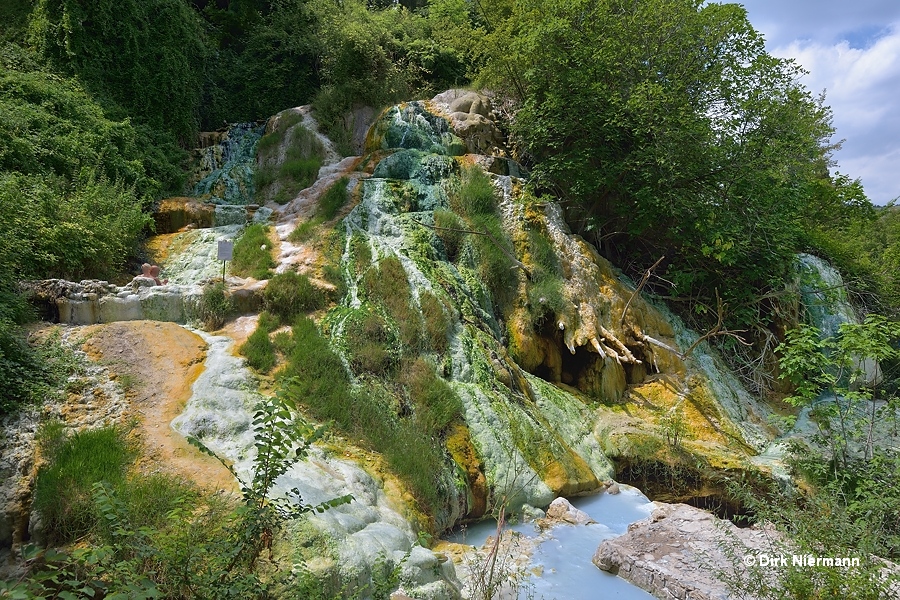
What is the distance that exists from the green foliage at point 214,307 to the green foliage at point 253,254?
0.78 meters

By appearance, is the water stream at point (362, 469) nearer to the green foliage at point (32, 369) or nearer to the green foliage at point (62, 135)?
the green foliage at point (32, 369)

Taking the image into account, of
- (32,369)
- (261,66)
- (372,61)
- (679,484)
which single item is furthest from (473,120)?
(32,369)

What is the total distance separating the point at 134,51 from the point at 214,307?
8.45 meters

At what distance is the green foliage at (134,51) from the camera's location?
10.9 metres

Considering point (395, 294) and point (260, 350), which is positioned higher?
point (395, 294)

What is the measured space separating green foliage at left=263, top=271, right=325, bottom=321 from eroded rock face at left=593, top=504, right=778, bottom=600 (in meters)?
5.01

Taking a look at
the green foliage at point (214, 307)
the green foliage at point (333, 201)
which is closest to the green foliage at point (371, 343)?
the green foliage at point (214, 307)

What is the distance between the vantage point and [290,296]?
783 cm

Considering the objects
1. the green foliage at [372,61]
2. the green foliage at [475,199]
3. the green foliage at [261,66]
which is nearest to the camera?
the green foliage at [475,199]

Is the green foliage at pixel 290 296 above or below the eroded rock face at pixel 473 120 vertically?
below

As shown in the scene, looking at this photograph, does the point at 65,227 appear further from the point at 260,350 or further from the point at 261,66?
the point at 261,66

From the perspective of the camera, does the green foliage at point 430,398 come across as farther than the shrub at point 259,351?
Yes

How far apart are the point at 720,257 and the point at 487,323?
5012mm

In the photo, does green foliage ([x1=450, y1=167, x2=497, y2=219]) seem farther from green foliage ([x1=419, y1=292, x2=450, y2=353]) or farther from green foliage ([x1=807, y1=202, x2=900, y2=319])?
green foliage ([x1=807, y1=202, x2=900, y2=319])
